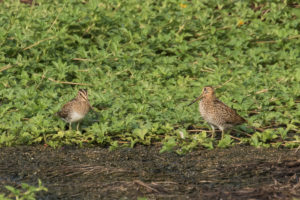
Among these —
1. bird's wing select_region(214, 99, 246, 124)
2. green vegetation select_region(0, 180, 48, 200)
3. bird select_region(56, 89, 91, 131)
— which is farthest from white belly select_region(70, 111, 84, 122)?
green vegetation select_region(0, 180, 48, 200)

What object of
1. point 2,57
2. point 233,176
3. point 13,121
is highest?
point 2,57

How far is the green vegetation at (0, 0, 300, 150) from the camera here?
7.44m

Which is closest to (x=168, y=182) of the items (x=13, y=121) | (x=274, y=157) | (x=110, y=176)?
(x=110, y=176)

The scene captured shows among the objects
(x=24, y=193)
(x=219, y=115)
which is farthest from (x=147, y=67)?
(x=24, y=193)

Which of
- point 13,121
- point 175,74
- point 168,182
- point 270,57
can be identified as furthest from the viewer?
point 270,57

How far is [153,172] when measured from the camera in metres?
6.19

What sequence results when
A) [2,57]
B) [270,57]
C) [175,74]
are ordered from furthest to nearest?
[270,57], [175,74], [2,57]

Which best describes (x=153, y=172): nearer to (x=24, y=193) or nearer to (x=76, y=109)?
(x=24, y=193)

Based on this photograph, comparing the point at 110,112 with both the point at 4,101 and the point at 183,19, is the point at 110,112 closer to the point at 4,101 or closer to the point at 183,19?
the point at 4,101

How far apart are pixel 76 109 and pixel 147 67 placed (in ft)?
7.58

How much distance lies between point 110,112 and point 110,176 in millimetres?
1943

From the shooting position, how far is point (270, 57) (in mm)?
10102

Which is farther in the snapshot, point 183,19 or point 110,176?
point 183,19

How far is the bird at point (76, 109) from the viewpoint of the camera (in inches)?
294
